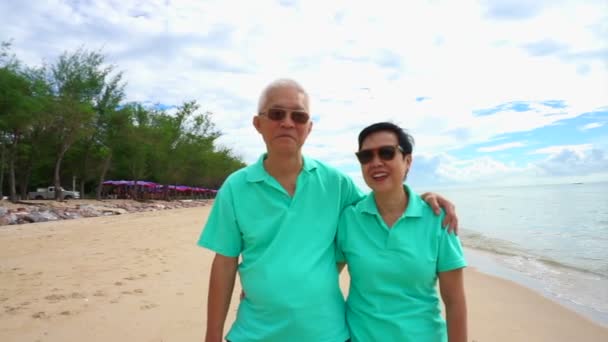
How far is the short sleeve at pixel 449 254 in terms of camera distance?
77.7 inches

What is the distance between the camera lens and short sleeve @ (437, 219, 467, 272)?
6.48 ft

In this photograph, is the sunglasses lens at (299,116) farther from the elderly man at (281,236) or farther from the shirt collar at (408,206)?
the shirt collar at (408,206)

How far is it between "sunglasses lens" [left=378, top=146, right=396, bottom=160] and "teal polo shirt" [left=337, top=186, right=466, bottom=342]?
269 millimetres

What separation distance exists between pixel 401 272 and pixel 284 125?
92 cm

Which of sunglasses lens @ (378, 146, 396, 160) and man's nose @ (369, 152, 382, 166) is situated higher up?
sunglasses lens @ (378, 146, 396, 160)

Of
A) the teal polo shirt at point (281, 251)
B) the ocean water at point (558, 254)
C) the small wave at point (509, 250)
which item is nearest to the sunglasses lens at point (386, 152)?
the teal polo shirt at point (281, 251)

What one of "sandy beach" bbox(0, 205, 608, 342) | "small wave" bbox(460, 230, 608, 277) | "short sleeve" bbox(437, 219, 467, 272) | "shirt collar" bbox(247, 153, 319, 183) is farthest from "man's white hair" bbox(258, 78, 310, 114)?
"small wave" bbox(460, 230, 608, 277)

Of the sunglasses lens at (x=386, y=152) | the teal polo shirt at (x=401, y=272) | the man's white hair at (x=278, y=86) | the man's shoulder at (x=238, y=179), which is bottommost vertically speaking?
the teal polo shirt at (x=401, y=272)

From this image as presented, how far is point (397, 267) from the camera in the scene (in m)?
1.98

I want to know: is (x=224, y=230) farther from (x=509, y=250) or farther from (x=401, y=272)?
(x=509, y=250)

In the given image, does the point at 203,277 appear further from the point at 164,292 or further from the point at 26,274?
the point at 26,274

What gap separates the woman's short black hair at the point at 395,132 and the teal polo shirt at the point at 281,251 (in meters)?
0.37

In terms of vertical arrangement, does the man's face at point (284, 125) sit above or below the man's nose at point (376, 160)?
above

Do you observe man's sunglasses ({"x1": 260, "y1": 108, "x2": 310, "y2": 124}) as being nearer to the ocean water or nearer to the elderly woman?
the elderly woman
